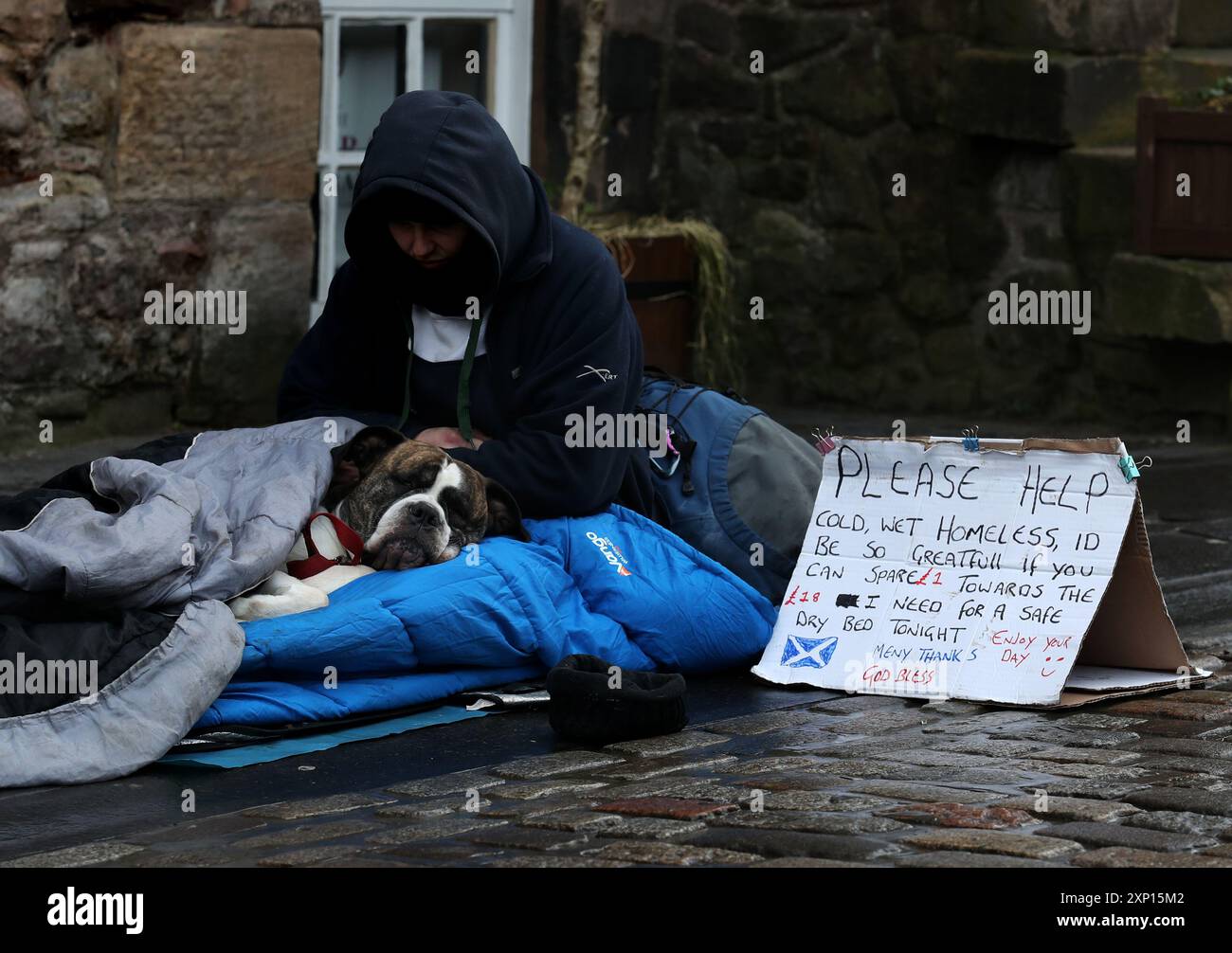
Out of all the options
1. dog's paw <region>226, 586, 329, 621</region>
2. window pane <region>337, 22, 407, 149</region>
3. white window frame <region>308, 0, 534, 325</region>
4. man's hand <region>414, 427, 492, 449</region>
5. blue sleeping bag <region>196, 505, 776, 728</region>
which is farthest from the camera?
window pane <region>337, 22, 407, 149</region>

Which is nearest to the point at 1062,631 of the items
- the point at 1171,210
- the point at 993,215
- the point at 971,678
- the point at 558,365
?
the point at 971,678

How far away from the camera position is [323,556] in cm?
484

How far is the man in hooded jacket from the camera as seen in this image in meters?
4.94

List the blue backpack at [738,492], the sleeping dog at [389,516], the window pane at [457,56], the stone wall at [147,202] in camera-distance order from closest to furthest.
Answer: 1. the sleeping dog at [389,516]
2. the blue backpack at [738,492]
3. the stone wall at [147,202]
4. the window pane at [457,56]

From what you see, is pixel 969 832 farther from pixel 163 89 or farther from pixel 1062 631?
pixel 163 89

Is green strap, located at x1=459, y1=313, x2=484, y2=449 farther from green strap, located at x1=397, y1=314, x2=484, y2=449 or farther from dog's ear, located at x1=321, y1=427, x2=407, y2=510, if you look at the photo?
dog's ear, located at x1=321, y1=427, x2=407, y2=510

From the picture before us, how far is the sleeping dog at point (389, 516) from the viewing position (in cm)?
472

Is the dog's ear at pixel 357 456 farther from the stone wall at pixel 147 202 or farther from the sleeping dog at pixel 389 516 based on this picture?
the stone wall at pixel 147 202

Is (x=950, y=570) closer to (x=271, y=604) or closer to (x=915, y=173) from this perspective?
(x=271, y=604)

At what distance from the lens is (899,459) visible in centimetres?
508

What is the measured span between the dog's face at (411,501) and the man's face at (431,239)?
45cm

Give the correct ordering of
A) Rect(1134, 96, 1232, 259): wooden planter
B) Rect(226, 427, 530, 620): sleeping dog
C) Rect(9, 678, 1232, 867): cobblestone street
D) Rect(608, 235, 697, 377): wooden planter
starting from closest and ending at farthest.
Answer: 1. Rect(9, 678, 1232, 867): cobblestone street
2. Rect(226, 427, 530, 620): sleeping dog
3. Rect(1134, 96, 1232, 259): wooden planter
4. Rect(608, 235, 697, 377): wooden planter

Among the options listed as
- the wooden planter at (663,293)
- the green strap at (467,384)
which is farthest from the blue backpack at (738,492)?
the wooden planter at (663,293)

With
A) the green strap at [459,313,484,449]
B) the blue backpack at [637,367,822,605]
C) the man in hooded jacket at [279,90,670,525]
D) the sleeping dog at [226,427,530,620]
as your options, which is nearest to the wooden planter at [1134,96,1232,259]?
the blue backpack at [637,367,822,605]
